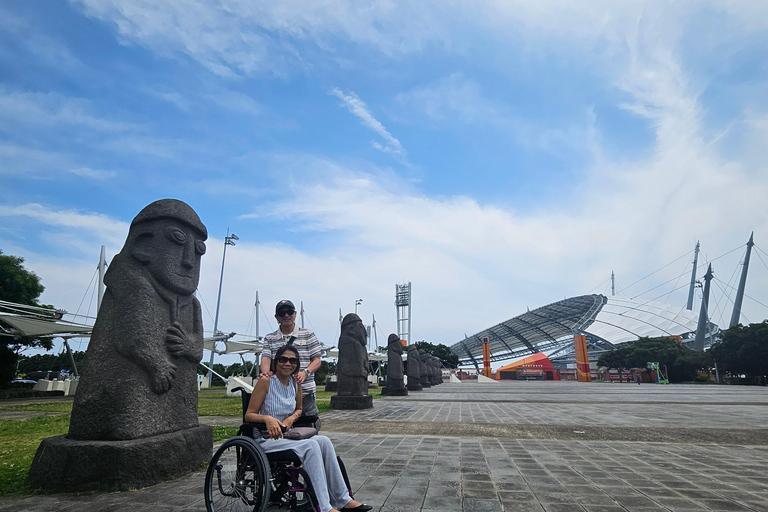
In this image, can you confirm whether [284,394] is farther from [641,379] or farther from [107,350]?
[641,379]

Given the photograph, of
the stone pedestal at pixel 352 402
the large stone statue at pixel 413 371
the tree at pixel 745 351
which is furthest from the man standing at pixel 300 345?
the tree at pixel 745 351

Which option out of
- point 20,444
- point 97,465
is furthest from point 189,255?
point 20,444

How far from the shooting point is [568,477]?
157 inches

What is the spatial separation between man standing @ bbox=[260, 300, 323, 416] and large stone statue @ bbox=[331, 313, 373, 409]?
7.76m

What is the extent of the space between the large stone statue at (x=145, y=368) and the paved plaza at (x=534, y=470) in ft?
0.68

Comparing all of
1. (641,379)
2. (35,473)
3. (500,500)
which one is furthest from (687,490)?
(641,379)

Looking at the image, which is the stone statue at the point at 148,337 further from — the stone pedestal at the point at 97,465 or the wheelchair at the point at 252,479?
the wheelchair at the point at 252,479

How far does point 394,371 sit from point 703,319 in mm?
60686

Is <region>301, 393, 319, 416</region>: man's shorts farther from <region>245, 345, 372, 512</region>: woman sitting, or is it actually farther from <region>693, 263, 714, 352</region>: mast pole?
<region>693, 263, 714, 352</region>: mast pole

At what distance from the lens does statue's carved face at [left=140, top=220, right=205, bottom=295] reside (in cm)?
419

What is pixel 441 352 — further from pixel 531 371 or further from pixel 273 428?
pixel 273 428

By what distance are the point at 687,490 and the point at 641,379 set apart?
45695 millimetres

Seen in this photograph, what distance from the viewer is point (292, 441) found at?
266cm

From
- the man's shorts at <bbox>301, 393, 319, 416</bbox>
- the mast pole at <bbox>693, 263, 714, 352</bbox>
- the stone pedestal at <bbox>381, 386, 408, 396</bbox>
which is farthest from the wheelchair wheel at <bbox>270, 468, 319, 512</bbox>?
the mast pole at <bbox>693, 263, 714, 352</bbox>
